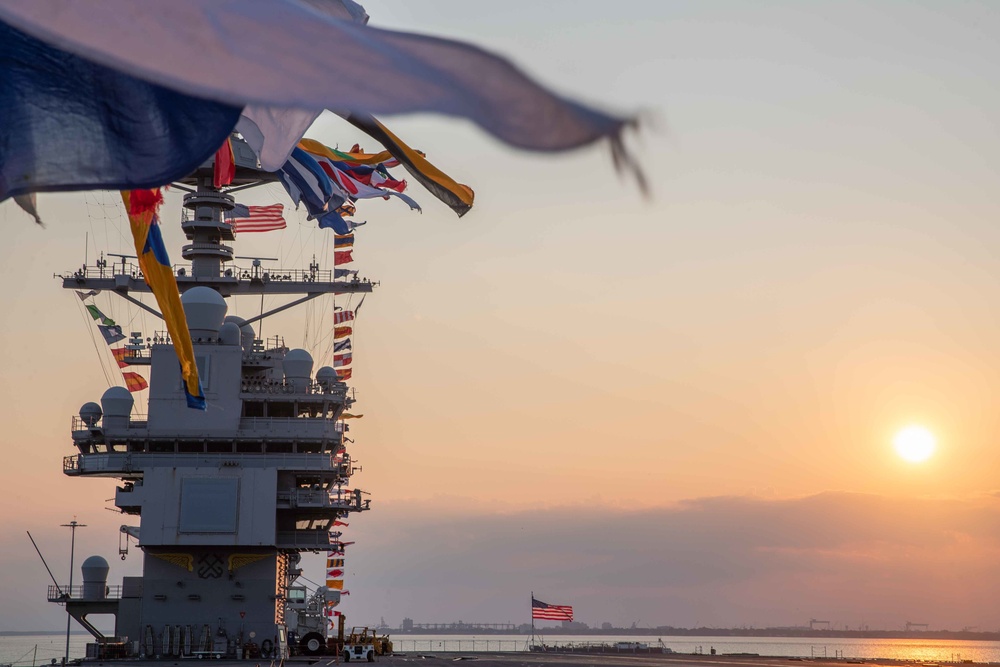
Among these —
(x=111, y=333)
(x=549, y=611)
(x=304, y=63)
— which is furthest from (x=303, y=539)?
(x=304, y=63)

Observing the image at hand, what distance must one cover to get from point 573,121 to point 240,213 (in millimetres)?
49364

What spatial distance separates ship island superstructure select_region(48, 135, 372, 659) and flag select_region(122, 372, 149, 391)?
0.59 metres

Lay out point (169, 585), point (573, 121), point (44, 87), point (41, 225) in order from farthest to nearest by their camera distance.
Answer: point (169, 585), point (41, 225), point (44, 87), point (573, 121)

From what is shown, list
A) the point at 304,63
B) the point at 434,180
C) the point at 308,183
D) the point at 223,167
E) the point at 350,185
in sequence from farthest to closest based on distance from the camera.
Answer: the point at 350,185 < the point at 223,167 < the point at 308,183 < the point at 434,180 < the point at 304,63

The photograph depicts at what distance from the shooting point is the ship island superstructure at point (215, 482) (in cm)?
4488

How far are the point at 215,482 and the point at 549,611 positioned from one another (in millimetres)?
27678

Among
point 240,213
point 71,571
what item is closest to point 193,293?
point 240,213

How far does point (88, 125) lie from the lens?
5430 mm

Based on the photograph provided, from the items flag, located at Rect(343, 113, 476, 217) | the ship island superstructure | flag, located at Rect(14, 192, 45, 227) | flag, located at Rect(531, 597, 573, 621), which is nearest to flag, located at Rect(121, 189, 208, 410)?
flag, located at Rect(14, 192, 45, 227)

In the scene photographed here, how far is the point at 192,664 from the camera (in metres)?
39.7

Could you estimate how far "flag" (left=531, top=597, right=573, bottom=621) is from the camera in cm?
6706

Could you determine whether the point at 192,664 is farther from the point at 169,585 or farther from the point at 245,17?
the point at 245,17

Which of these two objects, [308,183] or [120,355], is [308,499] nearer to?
[120,355]

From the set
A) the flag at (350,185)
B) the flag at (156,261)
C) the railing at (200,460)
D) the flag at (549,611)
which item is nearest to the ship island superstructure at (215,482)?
the railing at (200,460)
